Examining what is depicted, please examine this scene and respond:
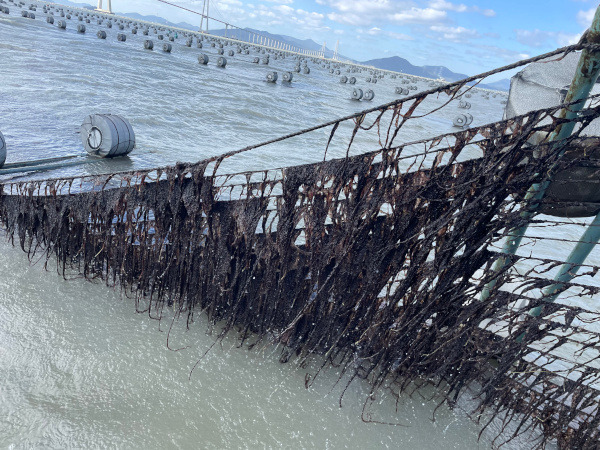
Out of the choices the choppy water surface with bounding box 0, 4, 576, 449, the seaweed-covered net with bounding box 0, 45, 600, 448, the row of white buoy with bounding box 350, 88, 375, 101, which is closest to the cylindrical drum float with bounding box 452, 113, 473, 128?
the row of white buoy with bounding box 350, 88, 375, 101

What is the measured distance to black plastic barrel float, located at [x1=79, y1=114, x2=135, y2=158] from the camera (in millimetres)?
10148

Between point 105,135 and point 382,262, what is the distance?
9531 millimetres

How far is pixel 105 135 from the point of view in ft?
33.3

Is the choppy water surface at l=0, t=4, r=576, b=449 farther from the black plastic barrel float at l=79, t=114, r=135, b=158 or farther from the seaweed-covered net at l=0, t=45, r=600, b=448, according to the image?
the black plastic barrel float at l=79, t=114, r=135, b=158

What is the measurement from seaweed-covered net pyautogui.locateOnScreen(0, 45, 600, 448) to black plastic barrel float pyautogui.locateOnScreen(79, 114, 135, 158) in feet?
21.4

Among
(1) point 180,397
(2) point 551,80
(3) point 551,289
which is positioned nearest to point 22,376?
(1) point 180,397

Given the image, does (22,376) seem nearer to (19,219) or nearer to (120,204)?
(120,204)

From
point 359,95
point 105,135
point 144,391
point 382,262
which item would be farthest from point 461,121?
point 144,391

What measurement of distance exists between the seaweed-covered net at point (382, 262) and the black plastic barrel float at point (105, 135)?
651 cm

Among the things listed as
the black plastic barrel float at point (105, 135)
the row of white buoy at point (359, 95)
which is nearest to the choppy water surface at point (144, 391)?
the black plastic barrel float at point (105, 135)

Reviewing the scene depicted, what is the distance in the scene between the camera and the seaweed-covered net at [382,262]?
271 centimetres

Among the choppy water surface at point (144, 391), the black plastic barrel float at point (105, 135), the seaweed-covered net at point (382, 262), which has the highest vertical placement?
the seaweed-covered net at point (382, 262)

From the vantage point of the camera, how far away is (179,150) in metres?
12.7

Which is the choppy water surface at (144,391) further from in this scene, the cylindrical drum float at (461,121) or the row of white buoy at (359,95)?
the row of white buoy at (359,95)
